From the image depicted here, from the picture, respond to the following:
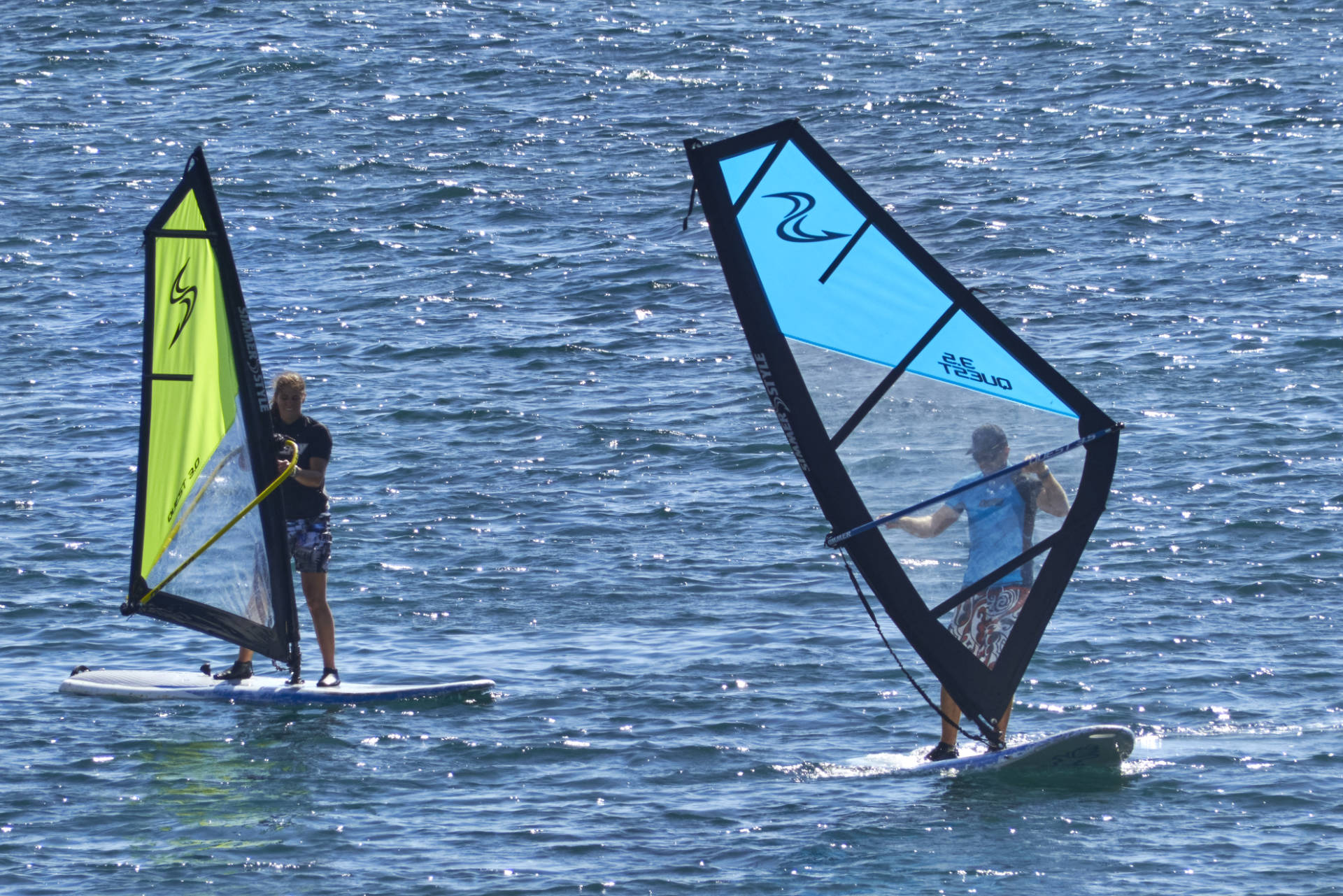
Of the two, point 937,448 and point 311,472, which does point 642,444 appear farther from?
point 937,448

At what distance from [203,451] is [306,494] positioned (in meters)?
0.75

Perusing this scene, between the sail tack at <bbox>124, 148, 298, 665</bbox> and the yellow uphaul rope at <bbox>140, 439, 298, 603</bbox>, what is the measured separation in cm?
3

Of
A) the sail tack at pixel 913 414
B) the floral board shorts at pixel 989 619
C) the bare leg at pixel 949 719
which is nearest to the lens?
the sail tack at pixel 913 414

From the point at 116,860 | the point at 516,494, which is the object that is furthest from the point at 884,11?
the point at 116,860

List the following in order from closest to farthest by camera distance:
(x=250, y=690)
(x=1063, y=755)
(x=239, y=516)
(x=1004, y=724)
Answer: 1. (x=1063, y=755)
2. (x=1004, y=724)
3. (x=239, y=516)
4. (x=250, y=690)

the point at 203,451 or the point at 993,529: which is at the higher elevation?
the point at 993,529

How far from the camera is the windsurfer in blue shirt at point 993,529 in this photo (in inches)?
355

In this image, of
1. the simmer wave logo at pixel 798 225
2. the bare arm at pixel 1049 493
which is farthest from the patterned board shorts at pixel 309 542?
the bare arm at pixel 1049 493

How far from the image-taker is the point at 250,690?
35.6 feet

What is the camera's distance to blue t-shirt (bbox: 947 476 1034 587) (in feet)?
29.7

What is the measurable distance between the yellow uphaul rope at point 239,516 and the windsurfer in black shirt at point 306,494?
0.07 meters

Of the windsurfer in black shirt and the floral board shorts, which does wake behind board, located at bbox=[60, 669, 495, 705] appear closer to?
the windsurfer in black shirt

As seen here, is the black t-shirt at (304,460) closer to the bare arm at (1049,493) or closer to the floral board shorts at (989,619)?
the floral board shorts at (989,619)

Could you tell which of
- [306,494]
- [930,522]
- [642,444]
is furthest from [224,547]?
[642,444]
